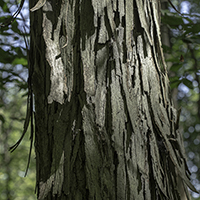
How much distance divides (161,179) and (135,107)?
27 centimetres

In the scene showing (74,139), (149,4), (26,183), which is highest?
(149,4)

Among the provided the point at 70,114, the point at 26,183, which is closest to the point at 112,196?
the point at 70,114

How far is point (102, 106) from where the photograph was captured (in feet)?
2.42

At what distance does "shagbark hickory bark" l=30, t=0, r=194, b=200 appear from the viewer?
692 mm

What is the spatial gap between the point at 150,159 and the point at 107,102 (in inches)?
10.0

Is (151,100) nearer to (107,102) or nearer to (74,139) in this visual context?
(107,102)

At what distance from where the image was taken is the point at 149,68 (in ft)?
2.79

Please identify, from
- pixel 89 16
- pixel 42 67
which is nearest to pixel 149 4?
pixel 89 16

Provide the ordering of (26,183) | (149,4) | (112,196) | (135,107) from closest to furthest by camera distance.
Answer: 1. (112,196)
2. (135,107)
3. (149,4)
4. (26,183)

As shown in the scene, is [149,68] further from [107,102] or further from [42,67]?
[42,67]

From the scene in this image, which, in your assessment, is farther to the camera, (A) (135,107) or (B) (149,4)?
(B) (149,4)

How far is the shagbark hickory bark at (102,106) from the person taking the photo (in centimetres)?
69

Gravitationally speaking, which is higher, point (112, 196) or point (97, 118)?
point (97, 118)

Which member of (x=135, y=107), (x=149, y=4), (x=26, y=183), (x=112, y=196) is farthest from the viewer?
(x=26, y=183)
